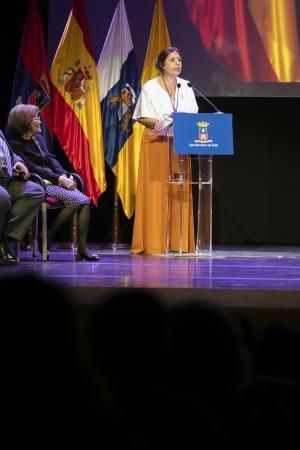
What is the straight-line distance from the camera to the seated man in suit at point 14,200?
4.72m

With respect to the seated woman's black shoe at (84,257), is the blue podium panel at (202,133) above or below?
above

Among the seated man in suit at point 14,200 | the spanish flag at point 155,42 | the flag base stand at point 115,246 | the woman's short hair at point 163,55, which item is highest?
the spanish flag at point 155,42

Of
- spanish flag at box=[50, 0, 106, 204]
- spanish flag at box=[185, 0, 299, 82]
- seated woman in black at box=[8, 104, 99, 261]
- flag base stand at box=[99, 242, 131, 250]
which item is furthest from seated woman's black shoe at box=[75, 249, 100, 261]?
spanish flag at box=[185, 0, 299, 82]

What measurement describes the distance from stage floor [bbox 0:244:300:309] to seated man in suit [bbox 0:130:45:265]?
207 mm

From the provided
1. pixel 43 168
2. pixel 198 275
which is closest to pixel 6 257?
pixel 43 168

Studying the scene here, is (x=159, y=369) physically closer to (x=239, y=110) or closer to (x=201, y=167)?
(x=201, y=167)

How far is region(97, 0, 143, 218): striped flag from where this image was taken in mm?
7305

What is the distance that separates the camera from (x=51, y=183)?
5.59 metres

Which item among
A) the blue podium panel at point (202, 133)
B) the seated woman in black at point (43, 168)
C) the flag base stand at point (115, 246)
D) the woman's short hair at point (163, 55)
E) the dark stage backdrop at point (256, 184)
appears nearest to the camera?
the seated woman in black at point (43, 168)

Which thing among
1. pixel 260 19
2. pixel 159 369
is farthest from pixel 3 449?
pixel 260 19

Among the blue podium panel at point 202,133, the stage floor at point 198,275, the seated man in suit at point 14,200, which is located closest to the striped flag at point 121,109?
the stage floor at point 198,275

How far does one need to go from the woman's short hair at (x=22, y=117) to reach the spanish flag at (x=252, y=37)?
8.66 ft

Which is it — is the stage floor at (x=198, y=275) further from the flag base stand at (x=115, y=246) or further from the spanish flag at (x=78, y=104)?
the spanish flag at (x=78, y=104)

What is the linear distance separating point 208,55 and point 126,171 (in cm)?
141
